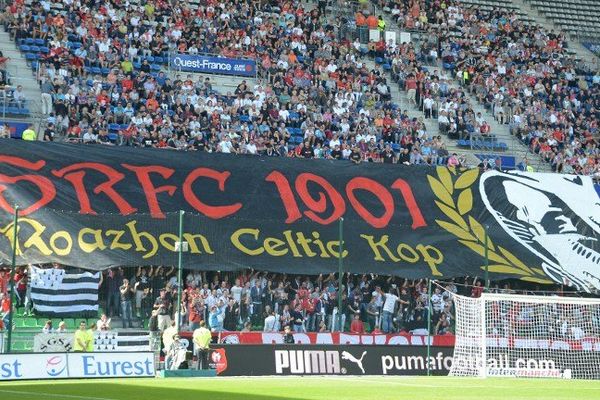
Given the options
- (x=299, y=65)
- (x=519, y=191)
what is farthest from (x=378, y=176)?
(x=299, y=65)

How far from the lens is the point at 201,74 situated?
45.2m

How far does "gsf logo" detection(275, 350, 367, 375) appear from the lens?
2869 cm

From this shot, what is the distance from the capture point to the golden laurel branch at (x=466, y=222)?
125 feet

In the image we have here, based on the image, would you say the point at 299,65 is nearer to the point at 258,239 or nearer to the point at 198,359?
the point at 258,239

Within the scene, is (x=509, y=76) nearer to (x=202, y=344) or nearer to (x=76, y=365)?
(x=202, y=344)

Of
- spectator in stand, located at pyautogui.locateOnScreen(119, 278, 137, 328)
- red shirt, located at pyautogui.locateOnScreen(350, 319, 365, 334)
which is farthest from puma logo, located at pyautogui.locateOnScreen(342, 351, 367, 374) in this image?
spectator in stand, located at pyautogui.locateOnScreen(119, 278, 137, 328)

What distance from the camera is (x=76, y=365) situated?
25781mm

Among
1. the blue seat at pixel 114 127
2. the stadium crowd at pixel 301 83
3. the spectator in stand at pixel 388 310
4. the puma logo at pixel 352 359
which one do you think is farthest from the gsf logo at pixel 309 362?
the blue seat at pixel 114 127

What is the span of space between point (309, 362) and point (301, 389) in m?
6.28

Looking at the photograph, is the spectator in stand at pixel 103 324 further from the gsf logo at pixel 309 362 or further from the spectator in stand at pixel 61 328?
the gsf logo at pixel 309 362

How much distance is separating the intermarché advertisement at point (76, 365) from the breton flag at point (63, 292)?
3234 mm

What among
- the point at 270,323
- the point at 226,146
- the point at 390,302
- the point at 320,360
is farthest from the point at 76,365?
the point at 226,146

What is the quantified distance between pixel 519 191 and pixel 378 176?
503 centimetres

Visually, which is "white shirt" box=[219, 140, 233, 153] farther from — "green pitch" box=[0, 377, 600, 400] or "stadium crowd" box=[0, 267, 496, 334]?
"green pitch" box=[0, 377, 600, 400]
